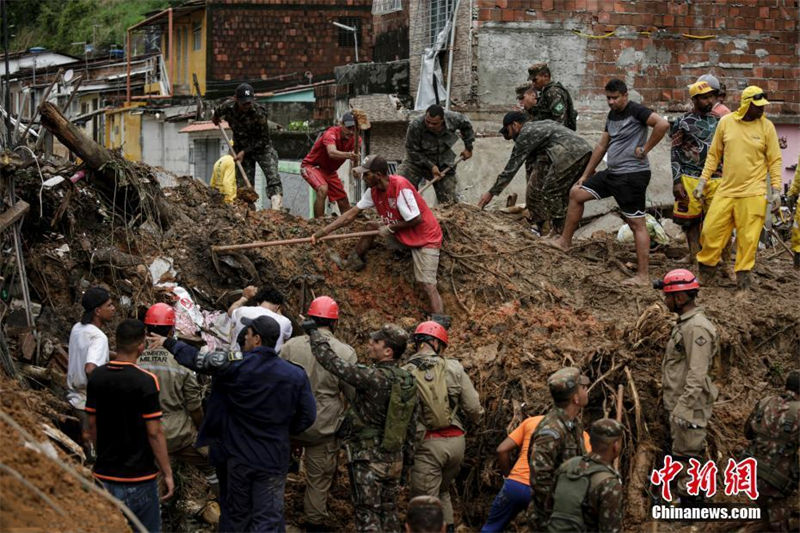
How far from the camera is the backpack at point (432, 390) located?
793 cm

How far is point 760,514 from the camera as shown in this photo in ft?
26.7

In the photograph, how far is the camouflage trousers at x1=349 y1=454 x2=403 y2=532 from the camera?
7.70 metres

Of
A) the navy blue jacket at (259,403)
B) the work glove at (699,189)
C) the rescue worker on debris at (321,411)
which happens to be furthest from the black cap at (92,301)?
the work glove at (699,189)

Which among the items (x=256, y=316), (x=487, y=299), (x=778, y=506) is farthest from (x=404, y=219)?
(x=778, y=506)

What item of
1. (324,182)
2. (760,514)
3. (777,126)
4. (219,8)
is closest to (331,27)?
(219,8)

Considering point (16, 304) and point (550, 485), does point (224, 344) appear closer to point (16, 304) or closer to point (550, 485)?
point (16, 304)

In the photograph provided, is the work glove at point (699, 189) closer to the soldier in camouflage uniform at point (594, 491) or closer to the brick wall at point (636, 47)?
the soldier in camouflage uniform at point (594, 491)

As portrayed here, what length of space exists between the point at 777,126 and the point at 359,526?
42.8ft

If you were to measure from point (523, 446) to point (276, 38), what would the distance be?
32.2 metres

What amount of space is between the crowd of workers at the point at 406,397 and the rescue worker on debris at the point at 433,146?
1450 mm

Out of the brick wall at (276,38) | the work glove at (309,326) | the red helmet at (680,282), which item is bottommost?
the work glove at (309,326)

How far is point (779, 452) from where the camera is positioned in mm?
7664

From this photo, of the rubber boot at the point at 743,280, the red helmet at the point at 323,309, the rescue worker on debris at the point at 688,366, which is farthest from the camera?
the rubber boot at the point at 743,280

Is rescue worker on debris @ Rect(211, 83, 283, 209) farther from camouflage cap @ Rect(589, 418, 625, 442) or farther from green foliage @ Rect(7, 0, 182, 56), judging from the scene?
green foliage @ Rect(7, 0, 182, 56)
